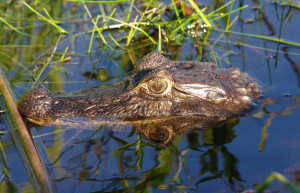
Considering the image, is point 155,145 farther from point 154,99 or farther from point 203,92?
point 203,92

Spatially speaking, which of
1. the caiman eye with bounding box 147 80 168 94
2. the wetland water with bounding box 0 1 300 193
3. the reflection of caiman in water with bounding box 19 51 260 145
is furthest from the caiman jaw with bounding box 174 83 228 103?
the wetland water with bounding box 0 1 300 193

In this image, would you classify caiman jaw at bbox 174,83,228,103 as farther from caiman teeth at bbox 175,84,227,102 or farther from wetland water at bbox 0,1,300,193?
wetland water at bbox 0,1,300,193

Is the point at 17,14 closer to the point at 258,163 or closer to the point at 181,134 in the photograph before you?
the point at 181,134

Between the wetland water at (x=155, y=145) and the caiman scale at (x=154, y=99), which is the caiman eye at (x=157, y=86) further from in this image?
the wetland water at (x=155, y=145)

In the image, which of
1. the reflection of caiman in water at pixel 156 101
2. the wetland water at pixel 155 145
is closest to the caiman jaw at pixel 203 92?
the reflection of caiman in water at pixel 156 101

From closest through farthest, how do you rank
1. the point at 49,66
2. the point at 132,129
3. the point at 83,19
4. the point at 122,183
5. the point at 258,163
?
the point at 122,183, the point at 258,163, the point at 132,129, the point at 49,66, the point at 83,19

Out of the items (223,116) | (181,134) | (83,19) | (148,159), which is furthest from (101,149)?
(83,19)

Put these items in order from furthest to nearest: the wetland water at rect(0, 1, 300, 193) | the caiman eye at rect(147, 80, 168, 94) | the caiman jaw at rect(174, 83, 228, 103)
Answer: the caiman jaw at rect(174, 83, 228, 103), the caiman eye at rect(147, 80, 168, 94), the wetland water at rect(0, 1, 300, 193)
